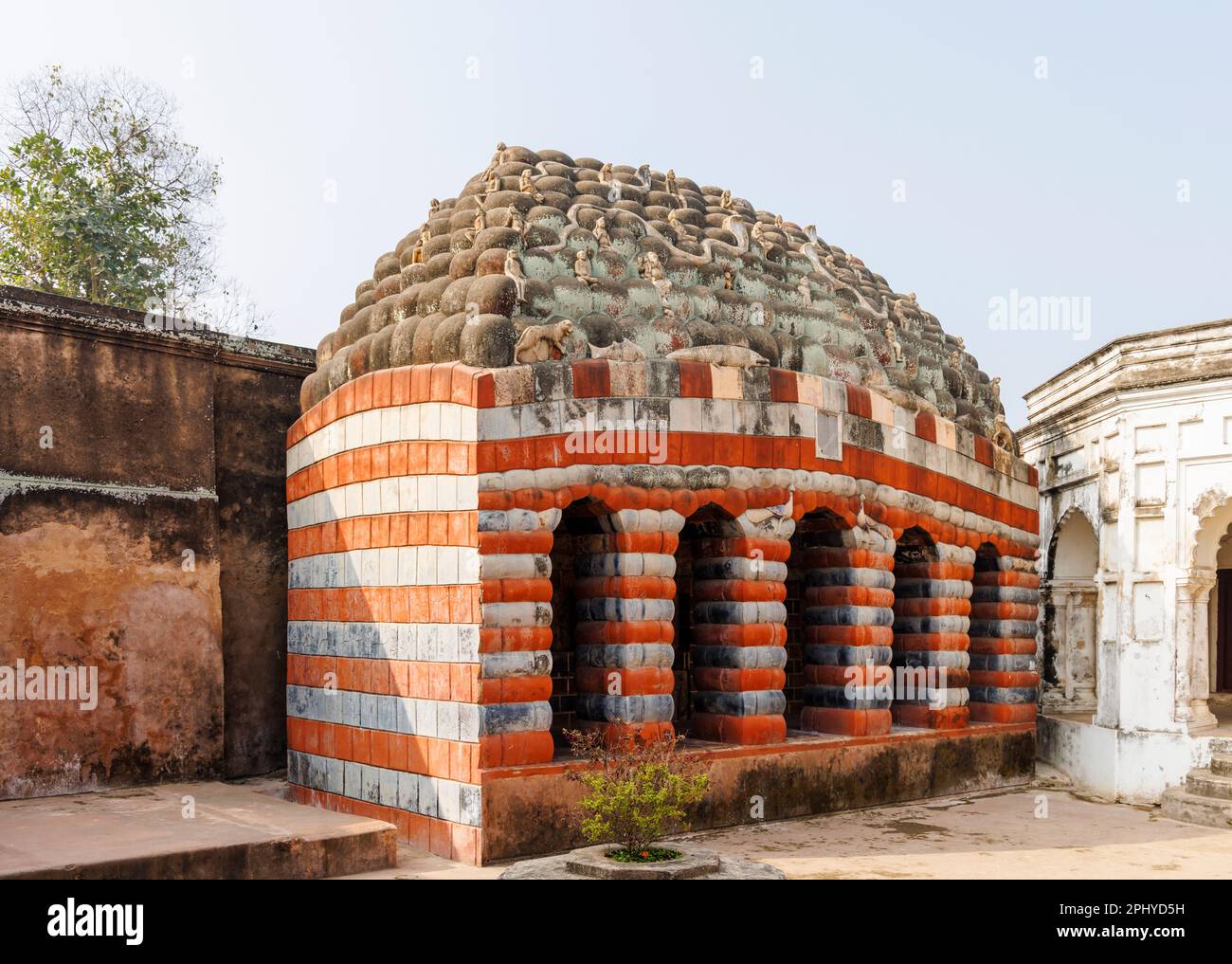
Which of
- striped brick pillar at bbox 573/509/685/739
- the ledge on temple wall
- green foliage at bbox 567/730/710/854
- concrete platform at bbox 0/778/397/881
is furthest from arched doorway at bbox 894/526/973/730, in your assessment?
the ledge on temple wall

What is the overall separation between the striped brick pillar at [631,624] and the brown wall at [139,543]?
4738 mm

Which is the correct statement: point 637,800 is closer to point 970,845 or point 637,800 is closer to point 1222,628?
point 970,845

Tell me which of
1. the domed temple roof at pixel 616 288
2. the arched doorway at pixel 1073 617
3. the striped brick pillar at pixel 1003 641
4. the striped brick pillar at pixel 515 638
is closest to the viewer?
the striped brick pillar at pixel 515 638

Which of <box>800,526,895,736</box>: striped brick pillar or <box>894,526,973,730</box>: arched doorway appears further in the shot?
<box>894,526,973,730</box>: arched doorway

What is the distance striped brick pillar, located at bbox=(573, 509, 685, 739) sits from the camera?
9742mm

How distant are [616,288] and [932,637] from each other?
5559mm

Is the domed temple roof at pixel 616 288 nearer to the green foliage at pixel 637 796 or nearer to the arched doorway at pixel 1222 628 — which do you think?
the green foliage at pixel 637 796

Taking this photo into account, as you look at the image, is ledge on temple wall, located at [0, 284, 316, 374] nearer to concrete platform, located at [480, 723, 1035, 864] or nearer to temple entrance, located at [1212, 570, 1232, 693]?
concrete platform, located at [480, 723, 1035, 864]

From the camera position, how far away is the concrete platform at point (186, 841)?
24.8 ft

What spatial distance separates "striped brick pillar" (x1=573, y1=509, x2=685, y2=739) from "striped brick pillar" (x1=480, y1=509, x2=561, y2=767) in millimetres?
666

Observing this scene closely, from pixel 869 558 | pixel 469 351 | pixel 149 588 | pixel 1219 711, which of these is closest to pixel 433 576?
pixel 469 351

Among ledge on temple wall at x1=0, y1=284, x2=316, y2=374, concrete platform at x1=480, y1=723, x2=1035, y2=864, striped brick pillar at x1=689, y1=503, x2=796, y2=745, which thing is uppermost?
ledge on temple wall at x1=0, y1=284, x2=316, y2=374

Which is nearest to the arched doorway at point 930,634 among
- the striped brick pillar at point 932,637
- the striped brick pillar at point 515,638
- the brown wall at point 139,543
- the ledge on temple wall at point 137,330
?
the striped brick pillar at point 932,637

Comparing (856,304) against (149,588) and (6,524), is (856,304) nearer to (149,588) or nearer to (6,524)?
(149,588)
